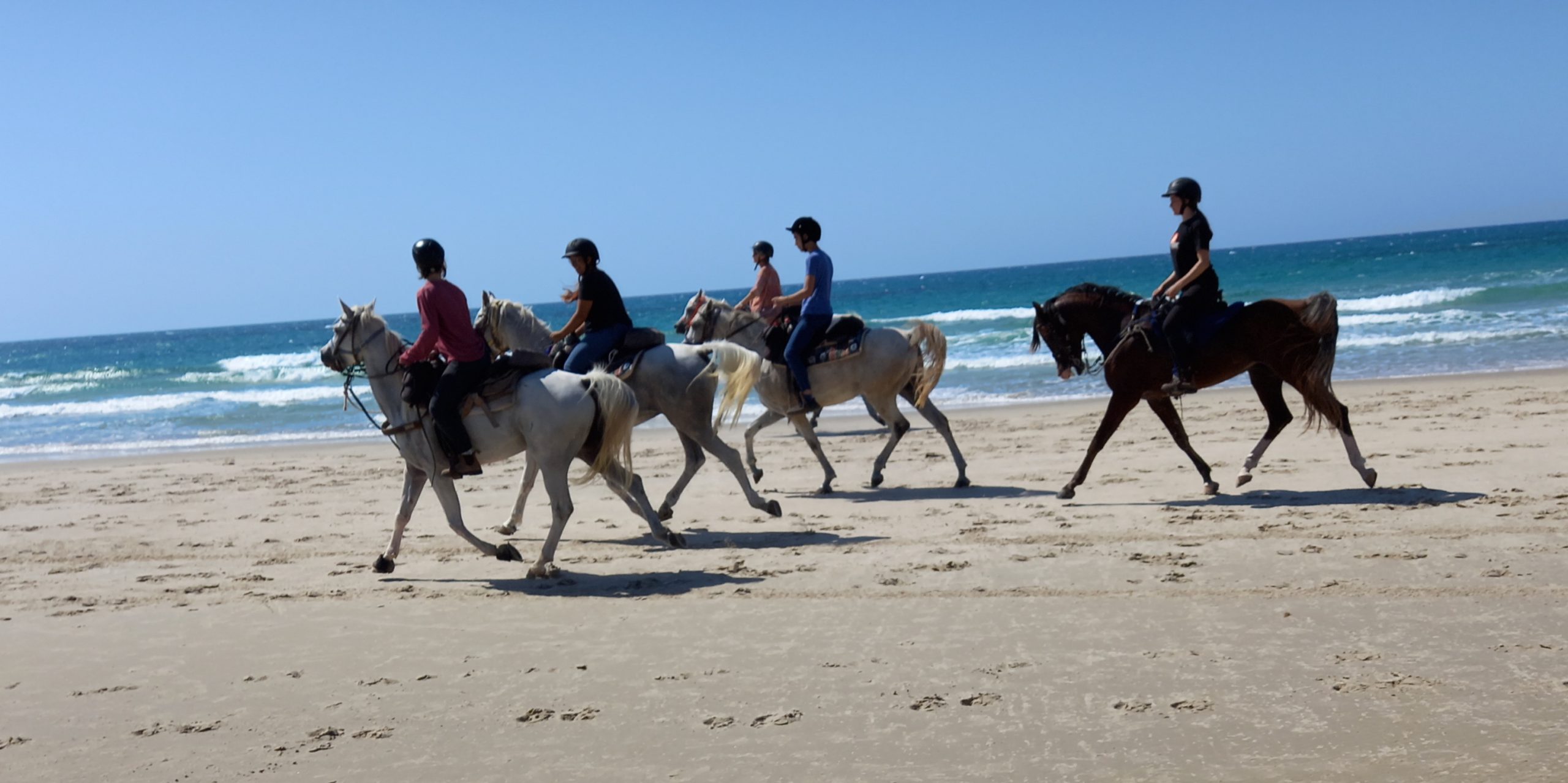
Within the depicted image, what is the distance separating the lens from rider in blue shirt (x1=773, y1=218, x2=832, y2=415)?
32.2ft

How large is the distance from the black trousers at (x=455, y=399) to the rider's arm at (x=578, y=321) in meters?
1.28

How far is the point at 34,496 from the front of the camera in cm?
1247

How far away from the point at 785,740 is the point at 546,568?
316 cm

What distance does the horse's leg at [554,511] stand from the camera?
7215mm

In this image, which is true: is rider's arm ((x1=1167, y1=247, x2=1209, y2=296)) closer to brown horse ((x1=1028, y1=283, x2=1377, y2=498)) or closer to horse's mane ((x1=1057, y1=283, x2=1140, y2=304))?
brown horse ((x1=1028, y1=283, x2=1377, y2=498))

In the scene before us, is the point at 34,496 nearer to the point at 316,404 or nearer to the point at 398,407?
the point at 398,407

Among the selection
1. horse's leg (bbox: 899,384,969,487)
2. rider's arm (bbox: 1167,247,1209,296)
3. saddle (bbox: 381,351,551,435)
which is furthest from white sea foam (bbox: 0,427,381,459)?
rider's arm (bbox: 1167,247,1209,296)

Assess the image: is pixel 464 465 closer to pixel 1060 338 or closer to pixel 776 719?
pixel 776 719

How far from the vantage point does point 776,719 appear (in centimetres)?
464

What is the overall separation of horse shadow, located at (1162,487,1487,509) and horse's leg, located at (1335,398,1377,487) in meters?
0.10

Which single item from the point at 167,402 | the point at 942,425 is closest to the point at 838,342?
the point at 942,425

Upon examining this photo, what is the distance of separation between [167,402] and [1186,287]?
25.8 m

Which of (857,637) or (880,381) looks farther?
(880,381)

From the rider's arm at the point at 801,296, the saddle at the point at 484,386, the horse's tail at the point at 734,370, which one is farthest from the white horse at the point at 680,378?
the rider's arm at the point at 801,296
